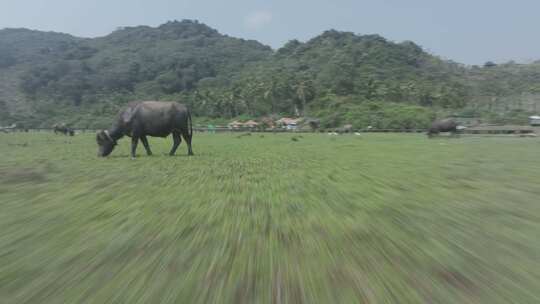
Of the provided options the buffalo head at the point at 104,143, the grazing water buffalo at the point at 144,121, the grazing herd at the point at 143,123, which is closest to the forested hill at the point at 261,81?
the grazing herd at the point at 143,123

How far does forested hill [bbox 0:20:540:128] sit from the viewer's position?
90.6 metres

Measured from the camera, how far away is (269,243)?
144 inches

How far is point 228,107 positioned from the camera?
334ft

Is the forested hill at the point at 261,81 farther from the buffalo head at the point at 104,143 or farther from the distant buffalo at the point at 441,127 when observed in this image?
the buffalo head at the point at 104,143

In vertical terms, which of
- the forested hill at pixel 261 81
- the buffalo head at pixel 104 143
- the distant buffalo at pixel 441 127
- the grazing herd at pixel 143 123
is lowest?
the distant buffalo at pixel 441 127

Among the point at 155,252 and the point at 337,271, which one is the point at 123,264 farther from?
the point at 337,271

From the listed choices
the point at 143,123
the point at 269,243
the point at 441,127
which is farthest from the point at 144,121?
the point at 441,127

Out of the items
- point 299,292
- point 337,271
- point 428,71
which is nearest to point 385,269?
point 337,271

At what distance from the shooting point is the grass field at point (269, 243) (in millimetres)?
2627

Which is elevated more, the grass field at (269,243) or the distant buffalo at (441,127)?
the grass field at (269,243)

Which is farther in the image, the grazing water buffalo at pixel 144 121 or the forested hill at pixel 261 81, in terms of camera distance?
the forested hill at pixel 261 81

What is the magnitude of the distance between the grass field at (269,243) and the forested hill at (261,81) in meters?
61.1

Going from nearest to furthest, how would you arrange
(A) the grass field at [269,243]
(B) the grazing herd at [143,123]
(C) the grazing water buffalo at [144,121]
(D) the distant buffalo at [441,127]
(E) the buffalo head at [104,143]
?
1. (A) the grass field at [269,243]
2. (E) the buffalo head at [104,143]
3. (B) the grazing herd at [143,123]
4. (C) the grazing water buffalo at [144,121]
5. (D) the distant buffalo at [441,127]

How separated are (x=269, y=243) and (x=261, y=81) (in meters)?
105
